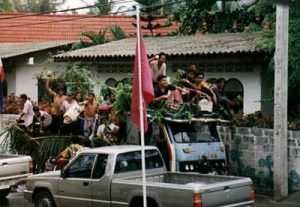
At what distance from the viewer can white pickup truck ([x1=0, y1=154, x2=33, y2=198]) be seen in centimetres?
1316

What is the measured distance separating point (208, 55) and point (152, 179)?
7.25 meters

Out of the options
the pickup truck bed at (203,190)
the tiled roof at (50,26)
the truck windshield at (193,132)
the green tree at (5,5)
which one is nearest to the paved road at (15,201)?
the truck windshield at (193,132)

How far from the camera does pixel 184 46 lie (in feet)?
62.7

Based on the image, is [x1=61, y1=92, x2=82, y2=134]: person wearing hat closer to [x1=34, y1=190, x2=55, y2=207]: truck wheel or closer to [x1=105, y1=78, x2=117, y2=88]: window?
[x1=34, y1=190, x2=55, y2=207]: truck wheel

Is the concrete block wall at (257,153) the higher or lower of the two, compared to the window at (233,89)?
lower

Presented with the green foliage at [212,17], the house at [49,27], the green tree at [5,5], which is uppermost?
the green tree at [5,5]

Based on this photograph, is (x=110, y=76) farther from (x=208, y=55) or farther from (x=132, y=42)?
(x=208, y=55)

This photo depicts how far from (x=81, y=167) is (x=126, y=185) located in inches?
56.1

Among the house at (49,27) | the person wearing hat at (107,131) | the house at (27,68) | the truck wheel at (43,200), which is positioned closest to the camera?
the truck wheel at (43,200)

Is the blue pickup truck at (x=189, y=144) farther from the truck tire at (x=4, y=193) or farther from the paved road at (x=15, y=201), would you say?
the truck tire at (x=4, y=193)

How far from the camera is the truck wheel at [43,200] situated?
38.3 feet

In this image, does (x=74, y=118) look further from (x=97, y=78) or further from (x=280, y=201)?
(x=97, y=78)

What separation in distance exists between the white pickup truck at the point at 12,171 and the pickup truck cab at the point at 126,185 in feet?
3.91

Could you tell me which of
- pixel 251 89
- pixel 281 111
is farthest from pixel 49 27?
pixel 281 111
